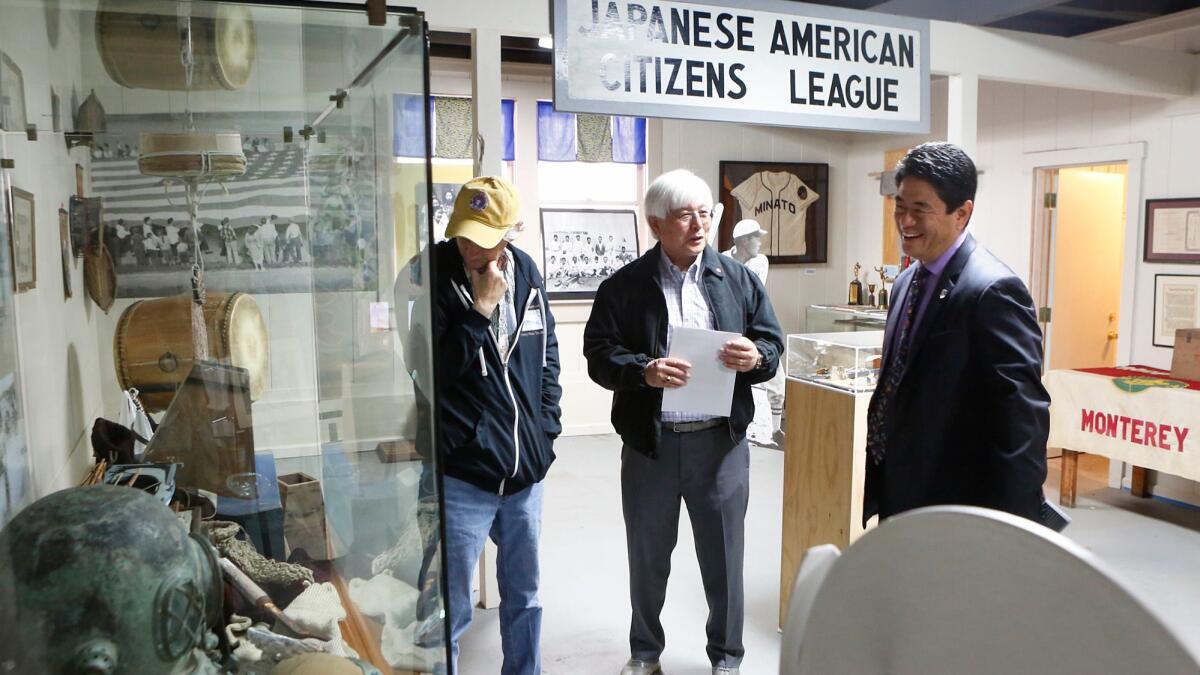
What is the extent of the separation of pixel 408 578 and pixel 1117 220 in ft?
24.3

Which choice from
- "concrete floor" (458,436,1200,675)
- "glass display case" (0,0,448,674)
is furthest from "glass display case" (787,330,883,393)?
"glass display case" (0,0,448,674)

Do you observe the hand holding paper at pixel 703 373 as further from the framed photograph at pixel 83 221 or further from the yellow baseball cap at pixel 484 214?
the framed photograph at pixel 83 221

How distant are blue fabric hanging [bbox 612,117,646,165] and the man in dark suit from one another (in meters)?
6.05

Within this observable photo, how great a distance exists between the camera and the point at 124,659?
0.93 meters

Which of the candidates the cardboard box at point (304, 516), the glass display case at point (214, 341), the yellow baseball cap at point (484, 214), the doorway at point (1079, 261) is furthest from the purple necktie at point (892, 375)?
the doorway at point (1079, 261)

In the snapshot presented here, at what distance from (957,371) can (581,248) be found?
236 inches

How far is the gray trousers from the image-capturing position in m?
2.71

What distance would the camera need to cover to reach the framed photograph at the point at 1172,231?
18.0 ft

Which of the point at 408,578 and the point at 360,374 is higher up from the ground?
the point at 360,374

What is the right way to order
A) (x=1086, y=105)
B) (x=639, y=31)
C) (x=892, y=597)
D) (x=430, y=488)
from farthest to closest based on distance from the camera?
(x=1086, y=105), (x=639, y=31), (x=430, y=488), (x=892, y=597)

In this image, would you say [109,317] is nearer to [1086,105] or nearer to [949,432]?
[949,432]

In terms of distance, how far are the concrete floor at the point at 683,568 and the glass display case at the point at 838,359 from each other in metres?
1.01

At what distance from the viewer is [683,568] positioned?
4.06 metres

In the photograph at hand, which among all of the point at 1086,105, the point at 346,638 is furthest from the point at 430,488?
the point at 1086,105
